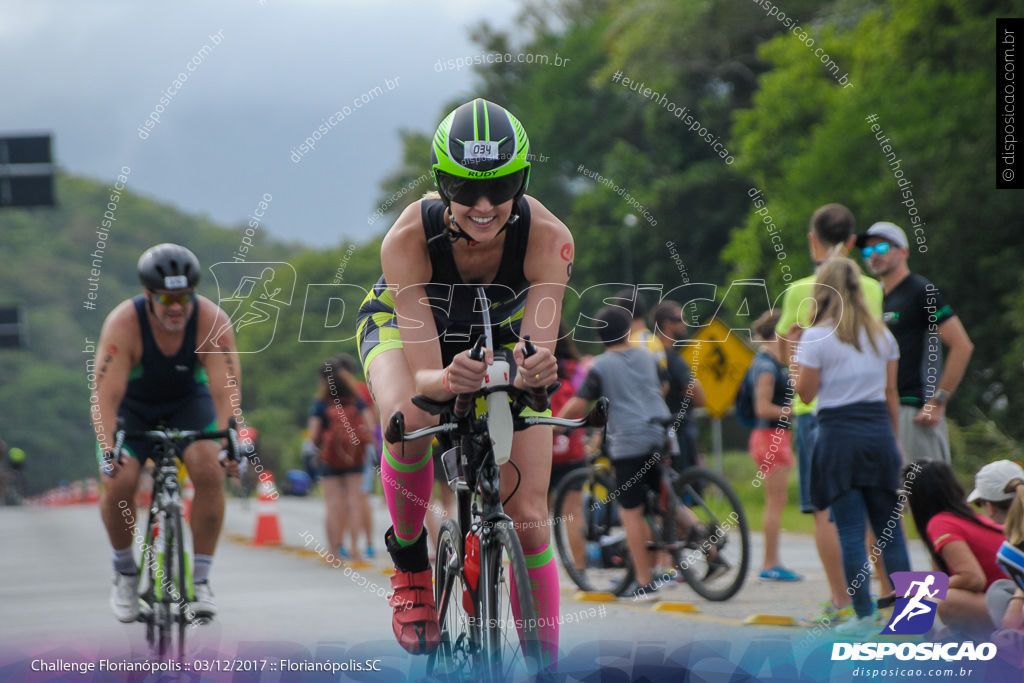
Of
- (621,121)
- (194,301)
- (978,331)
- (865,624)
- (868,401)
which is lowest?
(865,624)

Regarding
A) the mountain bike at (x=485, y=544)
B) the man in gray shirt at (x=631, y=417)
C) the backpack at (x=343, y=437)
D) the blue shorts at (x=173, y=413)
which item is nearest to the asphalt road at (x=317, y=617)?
the mountain bike at (x=485, y=544)

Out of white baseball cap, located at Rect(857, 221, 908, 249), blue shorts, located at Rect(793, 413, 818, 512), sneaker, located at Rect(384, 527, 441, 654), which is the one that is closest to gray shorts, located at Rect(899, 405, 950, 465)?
blue shorts, located at Rect(793, 413, 818, 512)

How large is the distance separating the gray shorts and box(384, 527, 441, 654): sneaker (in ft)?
11.6

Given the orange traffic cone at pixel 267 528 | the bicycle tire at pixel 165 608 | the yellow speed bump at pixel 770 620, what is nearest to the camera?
the bicycle tire at pixel 165 608

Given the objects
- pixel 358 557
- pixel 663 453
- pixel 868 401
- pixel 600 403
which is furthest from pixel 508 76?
pixel 600 403

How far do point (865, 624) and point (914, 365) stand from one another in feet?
5.46

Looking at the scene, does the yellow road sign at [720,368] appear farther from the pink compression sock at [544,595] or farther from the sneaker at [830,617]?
the pink compression sock at [544,595]

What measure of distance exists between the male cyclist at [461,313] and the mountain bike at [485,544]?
0.09 metres

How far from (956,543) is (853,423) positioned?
2.77 ft

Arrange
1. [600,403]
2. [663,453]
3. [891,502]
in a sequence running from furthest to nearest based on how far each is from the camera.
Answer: [663,453], [891,502], [600,403]

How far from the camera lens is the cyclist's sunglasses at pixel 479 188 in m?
4.09

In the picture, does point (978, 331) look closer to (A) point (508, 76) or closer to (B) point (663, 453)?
(B) point (663, 453)

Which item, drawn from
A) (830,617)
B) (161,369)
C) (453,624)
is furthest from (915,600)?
(161,369)

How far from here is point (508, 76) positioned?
111ft
